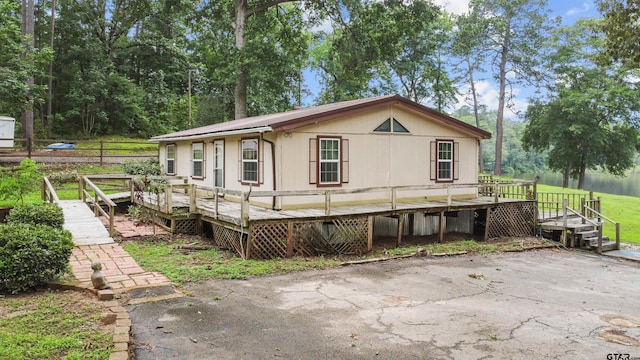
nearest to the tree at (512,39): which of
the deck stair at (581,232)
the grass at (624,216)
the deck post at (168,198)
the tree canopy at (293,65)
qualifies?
the tree canopy at (293,65)

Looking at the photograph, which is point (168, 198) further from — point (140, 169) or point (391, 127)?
point (140, 169)

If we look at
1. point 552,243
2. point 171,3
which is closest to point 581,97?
point 552,243

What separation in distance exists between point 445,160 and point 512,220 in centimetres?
296

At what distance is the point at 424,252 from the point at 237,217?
4826 millimetres

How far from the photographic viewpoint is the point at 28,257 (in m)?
6.08

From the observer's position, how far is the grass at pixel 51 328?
4.27 metres

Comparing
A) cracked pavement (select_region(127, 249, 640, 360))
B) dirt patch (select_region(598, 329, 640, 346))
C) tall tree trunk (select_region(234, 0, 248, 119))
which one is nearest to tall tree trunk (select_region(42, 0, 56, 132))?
tall tree trunk (select_region(234, 0, 248, 119))

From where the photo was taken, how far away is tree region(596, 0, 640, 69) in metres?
10.6

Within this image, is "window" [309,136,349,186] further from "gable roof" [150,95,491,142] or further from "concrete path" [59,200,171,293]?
"concrete path" [59,200,171,293]

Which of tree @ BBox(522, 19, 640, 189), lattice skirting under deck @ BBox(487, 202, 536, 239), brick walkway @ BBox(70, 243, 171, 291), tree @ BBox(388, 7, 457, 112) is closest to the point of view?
brick walkway @ BBox(70, 243, 171, 291)

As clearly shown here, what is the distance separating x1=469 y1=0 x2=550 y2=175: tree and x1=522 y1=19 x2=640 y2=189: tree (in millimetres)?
1927

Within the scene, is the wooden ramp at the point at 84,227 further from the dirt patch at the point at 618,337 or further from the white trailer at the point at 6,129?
the white trailer at the point at 6,129

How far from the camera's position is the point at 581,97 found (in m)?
29.0

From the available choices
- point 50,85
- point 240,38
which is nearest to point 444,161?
point 240,38
